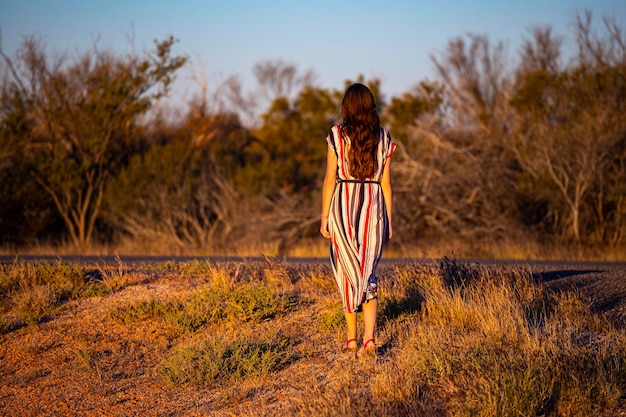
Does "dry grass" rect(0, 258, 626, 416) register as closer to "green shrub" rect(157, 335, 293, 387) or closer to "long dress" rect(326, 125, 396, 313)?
"green shrub" rect(157, 335, 293, 387)

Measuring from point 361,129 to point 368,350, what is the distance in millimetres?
1790

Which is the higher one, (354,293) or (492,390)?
(354,293)

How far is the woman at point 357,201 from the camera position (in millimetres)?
6305

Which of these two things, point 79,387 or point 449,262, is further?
point 449,262

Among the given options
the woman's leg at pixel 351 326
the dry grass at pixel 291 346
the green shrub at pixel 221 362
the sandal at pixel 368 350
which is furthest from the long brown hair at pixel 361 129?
the green shrub at pixel 221 362

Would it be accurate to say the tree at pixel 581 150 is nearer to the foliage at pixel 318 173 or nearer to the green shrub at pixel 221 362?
the foliage at pixel 318 173

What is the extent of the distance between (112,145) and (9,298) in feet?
57.2

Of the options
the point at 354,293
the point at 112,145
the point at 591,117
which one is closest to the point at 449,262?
the point at 354,293

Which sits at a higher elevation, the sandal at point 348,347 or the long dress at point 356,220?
the long dress at point 356,220

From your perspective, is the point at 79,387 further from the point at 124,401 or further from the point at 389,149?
the point at 389,149

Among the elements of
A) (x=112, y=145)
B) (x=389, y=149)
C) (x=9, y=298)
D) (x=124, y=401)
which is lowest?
(x=124, y=401)

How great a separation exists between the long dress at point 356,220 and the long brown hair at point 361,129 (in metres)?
0.07

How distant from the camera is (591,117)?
70.9ft

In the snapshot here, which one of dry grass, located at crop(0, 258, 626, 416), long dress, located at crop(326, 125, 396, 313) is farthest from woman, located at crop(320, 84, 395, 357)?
dry grass, located at crop(0, 258, 626, 416)
